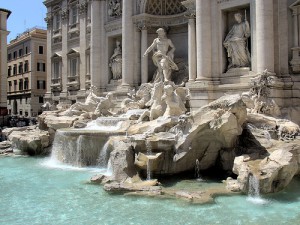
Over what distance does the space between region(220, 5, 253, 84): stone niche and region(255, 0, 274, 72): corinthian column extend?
0.90 metres

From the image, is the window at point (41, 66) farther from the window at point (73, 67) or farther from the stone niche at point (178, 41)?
the stone niche at point (178, 41)

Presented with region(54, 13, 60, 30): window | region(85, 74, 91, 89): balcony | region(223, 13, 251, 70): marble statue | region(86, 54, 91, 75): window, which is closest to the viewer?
region(223, 13, 251, 70): marble statue

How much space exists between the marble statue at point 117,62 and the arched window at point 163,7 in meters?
3.53

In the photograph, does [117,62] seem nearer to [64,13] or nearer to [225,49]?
[64,13]

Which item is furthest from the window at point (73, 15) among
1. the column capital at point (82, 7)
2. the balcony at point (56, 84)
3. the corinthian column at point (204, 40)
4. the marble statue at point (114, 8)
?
the corinthian column at point (204, 40)

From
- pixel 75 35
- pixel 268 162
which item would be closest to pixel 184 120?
pixel 268 162

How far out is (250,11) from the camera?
53.7ft

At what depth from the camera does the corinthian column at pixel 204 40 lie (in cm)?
1741

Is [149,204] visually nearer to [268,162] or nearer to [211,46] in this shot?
[268,162]

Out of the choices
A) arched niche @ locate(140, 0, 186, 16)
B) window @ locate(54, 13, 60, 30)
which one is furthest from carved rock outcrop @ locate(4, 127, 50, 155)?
window @ locate(54, 13, 60, 30)

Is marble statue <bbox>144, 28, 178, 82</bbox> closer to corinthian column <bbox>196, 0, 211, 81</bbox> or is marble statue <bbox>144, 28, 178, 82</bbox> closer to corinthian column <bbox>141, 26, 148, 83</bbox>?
corinthian column <bbox>141, 26, 148, 83</bbox>

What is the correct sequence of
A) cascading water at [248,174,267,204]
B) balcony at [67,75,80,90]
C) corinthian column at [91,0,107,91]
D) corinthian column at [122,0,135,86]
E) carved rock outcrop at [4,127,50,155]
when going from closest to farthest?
cascading water at [248,174,267,204]
carved rock outcrop at [4,127,50,155]
corinthian column at [122,0,135,86]
corinthian column at [91,0,107,91]
balcony at [67,75,80,90]

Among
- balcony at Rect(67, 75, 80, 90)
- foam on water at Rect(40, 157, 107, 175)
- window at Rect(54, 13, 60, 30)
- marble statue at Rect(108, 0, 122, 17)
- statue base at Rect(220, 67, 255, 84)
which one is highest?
window at Rect(54, 13, 60, 30)

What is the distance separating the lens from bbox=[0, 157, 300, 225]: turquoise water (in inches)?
315
